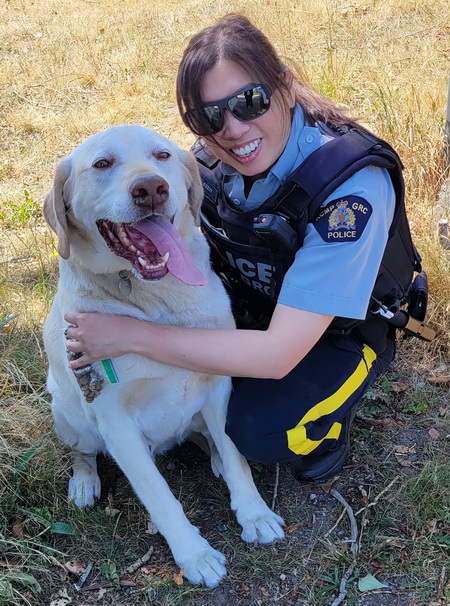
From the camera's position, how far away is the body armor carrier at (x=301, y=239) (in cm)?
203

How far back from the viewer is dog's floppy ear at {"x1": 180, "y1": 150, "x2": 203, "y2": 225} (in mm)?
2318

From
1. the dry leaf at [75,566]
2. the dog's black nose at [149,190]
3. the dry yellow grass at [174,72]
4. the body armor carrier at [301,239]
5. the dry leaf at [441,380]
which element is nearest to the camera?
the dog's black nose at [149,190]

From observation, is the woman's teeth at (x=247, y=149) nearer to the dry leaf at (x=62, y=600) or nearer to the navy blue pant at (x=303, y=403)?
the navy blue pant at (x=303, y=403)

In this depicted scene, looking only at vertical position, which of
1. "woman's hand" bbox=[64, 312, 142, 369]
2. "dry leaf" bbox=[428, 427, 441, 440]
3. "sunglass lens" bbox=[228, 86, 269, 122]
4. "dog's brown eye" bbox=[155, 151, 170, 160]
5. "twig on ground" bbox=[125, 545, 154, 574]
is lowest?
"twig on ground" bbox=[125, 545, 154, 574]

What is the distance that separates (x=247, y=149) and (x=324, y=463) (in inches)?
50.7

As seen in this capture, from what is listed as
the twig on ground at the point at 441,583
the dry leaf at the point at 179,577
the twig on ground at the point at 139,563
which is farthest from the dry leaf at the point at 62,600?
the twig on ground at the point at 441,583

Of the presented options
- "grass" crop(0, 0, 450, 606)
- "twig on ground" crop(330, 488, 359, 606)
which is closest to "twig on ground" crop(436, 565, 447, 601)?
"grass" crop(0, 0, 450, 606)

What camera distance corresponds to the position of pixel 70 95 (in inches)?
257

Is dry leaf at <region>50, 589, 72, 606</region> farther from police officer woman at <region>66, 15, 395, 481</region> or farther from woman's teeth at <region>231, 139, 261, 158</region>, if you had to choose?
woman's teeth at <region>231, 139, 261, 158</region>

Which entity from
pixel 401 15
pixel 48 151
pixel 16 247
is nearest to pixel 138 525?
pixel 16 247

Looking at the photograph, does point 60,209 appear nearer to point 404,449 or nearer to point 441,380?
point 404,449

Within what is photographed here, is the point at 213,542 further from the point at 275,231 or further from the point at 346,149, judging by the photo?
the point at 346,149

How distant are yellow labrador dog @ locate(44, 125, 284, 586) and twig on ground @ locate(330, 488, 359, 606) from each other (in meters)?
0.27

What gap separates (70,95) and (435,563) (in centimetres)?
595
